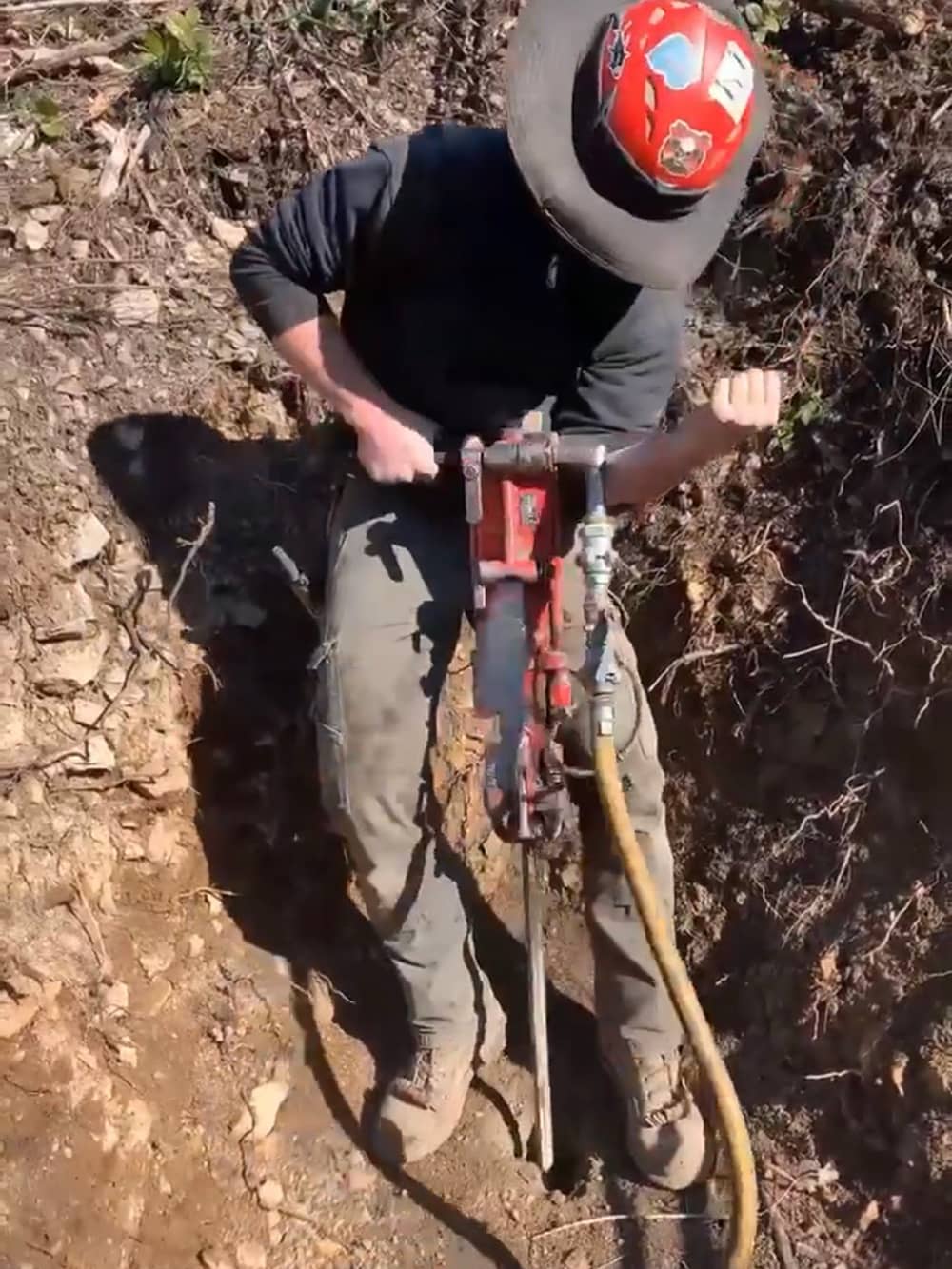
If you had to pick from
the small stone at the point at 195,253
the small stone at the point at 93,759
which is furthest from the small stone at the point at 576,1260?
the small stone at the point at 195,253

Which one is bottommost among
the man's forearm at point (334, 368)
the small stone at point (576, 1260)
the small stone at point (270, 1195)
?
the small stone at point (576, 1260)

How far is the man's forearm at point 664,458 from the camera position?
1749 mm

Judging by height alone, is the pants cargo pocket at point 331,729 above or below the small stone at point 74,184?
below

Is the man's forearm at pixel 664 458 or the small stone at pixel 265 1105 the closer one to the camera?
the man's forearm at pixel 664 458

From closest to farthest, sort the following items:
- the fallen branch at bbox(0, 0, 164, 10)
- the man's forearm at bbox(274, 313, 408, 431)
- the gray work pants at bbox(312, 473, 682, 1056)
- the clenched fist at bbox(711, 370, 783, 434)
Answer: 1. the clenched fist at bbox(711, 370, 783, 434)
2. the man's forearm at bbox(274, 313, 408, 431)
3. the gray work pants at bbox(312, 473, 682, 1056)
4. the fallen branch at bbox(0, 0, 164, 10)

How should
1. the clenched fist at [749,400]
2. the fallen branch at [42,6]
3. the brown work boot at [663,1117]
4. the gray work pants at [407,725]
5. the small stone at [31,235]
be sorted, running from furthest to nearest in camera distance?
the fallen branch at [42,6] → the small stone at [31,235] → the brown work boot at [663,1117] → the gray work pants at [407,725] → the clenched fist at [749,400]

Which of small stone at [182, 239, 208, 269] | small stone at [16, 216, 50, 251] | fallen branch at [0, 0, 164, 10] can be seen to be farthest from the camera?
fallen branch at [0, 0, 164, 10]

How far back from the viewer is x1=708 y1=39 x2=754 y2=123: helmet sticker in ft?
5.44

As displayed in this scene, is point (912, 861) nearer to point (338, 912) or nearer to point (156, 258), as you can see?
point (338, 912)

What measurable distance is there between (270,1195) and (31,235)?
1.84 metres

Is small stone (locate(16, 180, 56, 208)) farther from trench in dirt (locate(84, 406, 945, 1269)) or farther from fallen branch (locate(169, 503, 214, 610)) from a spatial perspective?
fallen branch (locate(169, 503, 214, 610))

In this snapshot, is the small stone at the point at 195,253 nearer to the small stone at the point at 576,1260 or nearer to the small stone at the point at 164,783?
the small stone at the point at 164,783

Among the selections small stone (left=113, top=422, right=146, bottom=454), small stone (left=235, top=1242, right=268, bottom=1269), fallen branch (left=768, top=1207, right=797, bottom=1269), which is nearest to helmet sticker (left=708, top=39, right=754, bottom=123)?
small stone (left=113, top=422, right=146, bottom=454)

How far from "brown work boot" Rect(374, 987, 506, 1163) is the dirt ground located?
93mm
